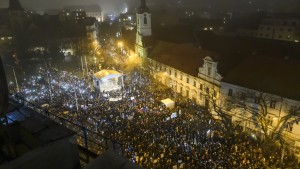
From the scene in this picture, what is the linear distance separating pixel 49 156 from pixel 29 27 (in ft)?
255

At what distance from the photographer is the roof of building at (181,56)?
37531 mm

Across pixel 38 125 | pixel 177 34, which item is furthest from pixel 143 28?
pixel 38 125

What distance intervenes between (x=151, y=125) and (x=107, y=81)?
1435 cm

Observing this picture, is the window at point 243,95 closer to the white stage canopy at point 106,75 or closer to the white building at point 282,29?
the white stage canopy at point 106,75

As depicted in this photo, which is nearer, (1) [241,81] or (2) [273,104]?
(2) [273,104]

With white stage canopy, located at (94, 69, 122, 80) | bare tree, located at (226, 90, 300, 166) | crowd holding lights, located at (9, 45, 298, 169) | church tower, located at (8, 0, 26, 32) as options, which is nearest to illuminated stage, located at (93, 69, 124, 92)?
white stage canopy, located at (94, 69, 122, 80)

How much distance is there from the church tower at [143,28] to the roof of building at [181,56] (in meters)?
2.57

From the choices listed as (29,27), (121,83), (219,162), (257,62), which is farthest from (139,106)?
(29,27)

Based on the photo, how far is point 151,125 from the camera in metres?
24.7

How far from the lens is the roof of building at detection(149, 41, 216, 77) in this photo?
37.5 metres

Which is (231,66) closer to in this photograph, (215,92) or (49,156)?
(215,92)

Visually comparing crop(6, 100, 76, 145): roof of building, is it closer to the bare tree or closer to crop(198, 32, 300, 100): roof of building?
the bare tree

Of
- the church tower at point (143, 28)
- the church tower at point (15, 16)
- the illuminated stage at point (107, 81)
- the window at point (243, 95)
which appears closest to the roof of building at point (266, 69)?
the window at point (243, 95)

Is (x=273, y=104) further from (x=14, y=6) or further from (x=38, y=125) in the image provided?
(x=14, y=6)
